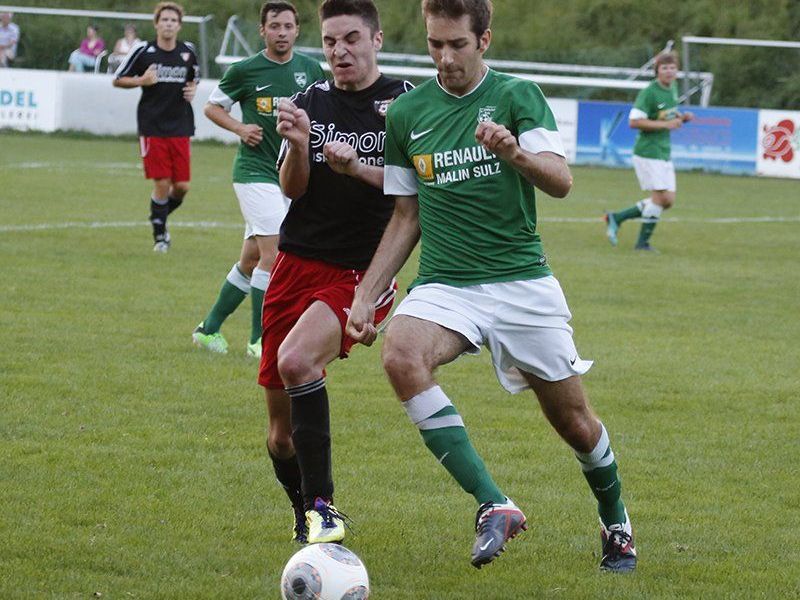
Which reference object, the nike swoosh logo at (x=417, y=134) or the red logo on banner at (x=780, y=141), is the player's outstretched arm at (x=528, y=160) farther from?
the red logo on banner at (x=780, y=141)

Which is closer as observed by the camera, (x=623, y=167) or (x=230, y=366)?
(x=230, y=366)

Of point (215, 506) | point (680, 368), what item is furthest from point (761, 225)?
point (215, 506)

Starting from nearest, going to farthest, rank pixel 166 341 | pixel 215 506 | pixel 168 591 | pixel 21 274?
pixel 168 591
pixel 215 506
pixel 166 341
pixel 21 274

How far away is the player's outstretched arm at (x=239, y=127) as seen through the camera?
29.7 ft

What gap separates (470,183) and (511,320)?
0.48m

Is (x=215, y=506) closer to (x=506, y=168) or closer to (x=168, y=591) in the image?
(x=168, y=591)

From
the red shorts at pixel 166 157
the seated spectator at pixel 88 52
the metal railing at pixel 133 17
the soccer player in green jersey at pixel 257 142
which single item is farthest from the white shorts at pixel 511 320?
the seated spectator at pixel 88 52

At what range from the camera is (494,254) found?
4.82 meters

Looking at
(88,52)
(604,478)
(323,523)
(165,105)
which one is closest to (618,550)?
(604,478)

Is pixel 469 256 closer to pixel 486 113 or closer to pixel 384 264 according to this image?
pixel 384 264

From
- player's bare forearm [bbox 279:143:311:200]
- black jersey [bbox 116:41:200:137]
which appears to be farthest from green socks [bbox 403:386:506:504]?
black jersey [bbox 116:41:200:137]

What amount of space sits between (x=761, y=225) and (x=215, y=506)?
14415 millimetres

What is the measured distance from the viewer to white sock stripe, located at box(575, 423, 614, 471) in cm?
492

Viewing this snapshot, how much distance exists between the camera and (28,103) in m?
28.6
